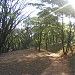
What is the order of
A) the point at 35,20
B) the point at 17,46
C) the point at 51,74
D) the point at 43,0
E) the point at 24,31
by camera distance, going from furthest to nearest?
the point at 17,46 < the point at 24,31 < the point at 35,20 < the point at 43,0 < the point at 51,74

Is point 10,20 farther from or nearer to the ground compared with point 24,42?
farther from the ground

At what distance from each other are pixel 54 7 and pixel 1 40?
8.02 metres

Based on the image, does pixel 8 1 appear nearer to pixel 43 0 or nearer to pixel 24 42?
pixel 43 0

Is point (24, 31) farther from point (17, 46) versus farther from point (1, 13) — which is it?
point (1, 13)

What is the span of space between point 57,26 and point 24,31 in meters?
23.8

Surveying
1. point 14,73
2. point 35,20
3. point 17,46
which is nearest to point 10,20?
point 35,20

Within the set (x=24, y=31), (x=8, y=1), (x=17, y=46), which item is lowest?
(x=17, y=46)

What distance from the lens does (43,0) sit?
890 inches

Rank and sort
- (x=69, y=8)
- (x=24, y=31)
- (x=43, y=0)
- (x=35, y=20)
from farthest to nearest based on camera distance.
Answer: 1. (x=24, y=31)
2. (x=35, y=20)
3. (x=43, y=0)
4. (x=69, y=8)

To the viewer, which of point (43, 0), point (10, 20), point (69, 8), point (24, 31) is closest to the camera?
point (69, 8)

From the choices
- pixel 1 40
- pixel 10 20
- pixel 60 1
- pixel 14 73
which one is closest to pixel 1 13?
pixel 10 20

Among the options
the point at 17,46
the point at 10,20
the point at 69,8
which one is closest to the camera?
the point at 69,8

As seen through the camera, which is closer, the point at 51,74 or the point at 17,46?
the point at 51,74

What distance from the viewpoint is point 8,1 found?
2392 centimetres
